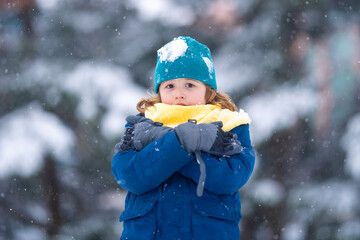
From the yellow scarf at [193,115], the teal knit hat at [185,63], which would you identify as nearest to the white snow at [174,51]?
the teal knit hat at [185,63]

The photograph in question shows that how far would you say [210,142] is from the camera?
1.46m

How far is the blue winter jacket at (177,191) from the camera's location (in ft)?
4.83

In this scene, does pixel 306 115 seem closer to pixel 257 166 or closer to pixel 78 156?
pixel 257 166

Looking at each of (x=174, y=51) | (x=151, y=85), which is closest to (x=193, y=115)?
(x=174, y=51)

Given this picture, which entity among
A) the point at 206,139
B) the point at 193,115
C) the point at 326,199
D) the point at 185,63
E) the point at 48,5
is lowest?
the point at 206,139

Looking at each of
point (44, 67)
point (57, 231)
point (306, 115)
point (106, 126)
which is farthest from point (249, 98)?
point (57, 231)

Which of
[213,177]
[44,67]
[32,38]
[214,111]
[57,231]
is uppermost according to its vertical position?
[32,38]

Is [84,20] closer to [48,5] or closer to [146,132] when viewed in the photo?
[48,5]

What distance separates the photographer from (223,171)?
148cm

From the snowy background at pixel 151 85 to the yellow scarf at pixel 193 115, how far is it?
7.47 ft

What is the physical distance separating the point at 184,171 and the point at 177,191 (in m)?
0.08

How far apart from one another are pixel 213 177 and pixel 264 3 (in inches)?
119

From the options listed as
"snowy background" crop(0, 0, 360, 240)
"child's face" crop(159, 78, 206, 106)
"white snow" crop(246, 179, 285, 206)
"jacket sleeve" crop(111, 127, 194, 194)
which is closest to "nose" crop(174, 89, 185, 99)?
"child's face" crop(159, 78, 206, 106)

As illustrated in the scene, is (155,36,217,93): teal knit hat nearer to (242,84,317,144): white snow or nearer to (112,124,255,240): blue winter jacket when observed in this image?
(112,124,255,240): blue winter jacket
